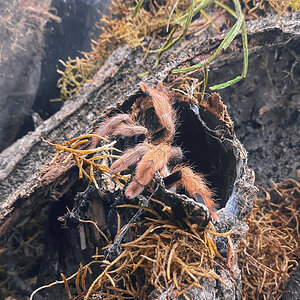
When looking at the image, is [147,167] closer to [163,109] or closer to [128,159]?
[128,159]

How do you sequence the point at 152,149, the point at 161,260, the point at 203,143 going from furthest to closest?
the point at 203,143, the point at 152,149, the point at 161,260

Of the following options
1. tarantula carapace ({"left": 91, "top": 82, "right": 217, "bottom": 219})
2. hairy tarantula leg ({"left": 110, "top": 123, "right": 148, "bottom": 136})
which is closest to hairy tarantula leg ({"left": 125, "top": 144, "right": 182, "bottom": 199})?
tarantula carapace ({"left": 91, "top": 82, "right": 217, "bottom": 219})

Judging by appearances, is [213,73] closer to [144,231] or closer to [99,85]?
[99,85]

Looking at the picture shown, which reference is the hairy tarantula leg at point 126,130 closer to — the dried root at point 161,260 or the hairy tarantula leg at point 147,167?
the hairy tarantula leg at point 147,167

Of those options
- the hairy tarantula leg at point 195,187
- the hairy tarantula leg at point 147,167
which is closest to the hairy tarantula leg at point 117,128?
the hairy tarantula leg at point 147,167

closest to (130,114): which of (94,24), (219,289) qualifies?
(219,289)

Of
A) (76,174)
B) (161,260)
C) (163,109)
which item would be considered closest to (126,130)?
(163,109)
